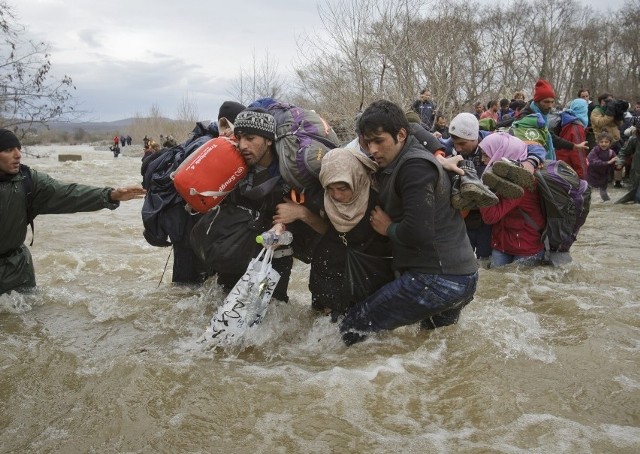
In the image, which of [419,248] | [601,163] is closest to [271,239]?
[419,248]

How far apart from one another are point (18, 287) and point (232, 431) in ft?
8.73

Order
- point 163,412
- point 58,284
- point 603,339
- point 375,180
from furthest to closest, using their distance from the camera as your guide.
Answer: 1. point 58,284
2. point 603,339
3. point 375,180
4. point 163,412

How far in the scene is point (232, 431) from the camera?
109 inches

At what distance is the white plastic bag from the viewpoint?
3.42 meters

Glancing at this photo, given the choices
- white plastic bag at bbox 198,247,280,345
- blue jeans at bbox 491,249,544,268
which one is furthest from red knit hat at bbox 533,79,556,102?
white plastic bag at bbox 198,247,280,345

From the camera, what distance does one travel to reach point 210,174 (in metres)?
3.41

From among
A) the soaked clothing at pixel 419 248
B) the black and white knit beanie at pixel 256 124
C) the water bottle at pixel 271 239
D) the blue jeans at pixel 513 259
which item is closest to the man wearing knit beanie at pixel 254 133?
the black and white knit beanie at pixel 256 124

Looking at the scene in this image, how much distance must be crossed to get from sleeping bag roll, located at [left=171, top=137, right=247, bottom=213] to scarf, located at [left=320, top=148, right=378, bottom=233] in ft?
2.03

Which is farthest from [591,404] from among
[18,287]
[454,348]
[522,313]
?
[18,287]

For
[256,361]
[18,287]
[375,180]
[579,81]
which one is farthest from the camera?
[579,81]

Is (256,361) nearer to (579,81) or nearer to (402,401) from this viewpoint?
(402,401)

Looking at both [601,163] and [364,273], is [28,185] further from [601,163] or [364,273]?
[601,163]

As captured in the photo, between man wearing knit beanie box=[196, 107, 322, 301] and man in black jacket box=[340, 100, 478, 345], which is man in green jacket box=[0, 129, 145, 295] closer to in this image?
man wearing knit beanie box=[196, 107, 322, 301]

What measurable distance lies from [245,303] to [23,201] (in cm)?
208
